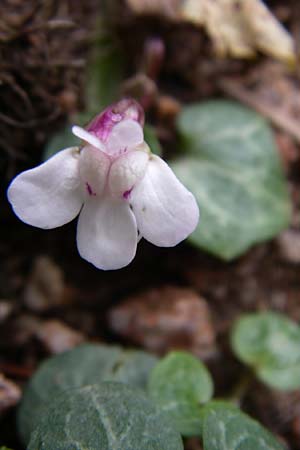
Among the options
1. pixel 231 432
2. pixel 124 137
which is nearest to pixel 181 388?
pixel 231 432

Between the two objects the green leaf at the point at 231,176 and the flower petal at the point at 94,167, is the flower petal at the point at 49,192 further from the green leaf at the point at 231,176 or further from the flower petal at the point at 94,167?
the green leaf at the point at 231,176

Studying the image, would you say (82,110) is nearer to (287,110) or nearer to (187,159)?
(187,159)

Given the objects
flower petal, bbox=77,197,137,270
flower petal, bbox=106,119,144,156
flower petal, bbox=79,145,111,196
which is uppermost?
flower petal, bbox=106,119,144,156

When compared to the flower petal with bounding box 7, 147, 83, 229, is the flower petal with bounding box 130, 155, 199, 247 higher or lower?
higher

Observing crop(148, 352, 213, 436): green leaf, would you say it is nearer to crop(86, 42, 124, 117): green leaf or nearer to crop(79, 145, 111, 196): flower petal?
crop(79, 145, 111, 196): flower petal

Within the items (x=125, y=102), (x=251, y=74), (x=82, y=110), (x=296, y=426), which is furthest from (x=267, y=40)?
(x=296, y=426)

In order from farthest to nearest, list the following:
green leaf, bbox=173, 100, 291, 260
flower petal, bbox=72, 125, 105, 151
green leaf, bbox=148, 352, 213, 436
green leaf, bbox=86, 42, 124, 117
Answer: green leaf, bbox=86, 42, 124, 117, green leaf, bbox=173, 100, 291, 260, green leaf, bbox=148, 352, 213, 436, flower petal, bbox=72, 125, 105, 151

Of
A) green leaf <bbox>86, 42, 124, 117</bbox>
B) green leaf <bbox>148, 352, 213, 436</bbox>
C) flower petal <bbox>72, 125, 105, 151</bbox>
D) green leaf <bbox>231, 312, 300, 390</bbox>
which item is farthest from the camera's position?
green leaf <bbox>86, 42, 124, 117</bbox>

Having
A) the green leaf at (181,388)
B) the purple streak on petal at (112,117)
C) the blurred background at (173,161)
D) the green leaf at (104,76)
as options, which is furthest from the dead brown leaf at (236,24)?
the green leaf at (181,388)

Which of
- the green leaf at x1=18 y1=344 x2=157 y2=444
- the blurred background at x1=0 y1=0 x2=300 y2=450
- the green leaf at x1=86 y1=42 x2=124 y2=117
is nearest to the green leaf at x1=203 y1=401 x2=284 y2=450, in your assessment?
the green leaf at x1=18 y1=344 x2=157 y2=444
